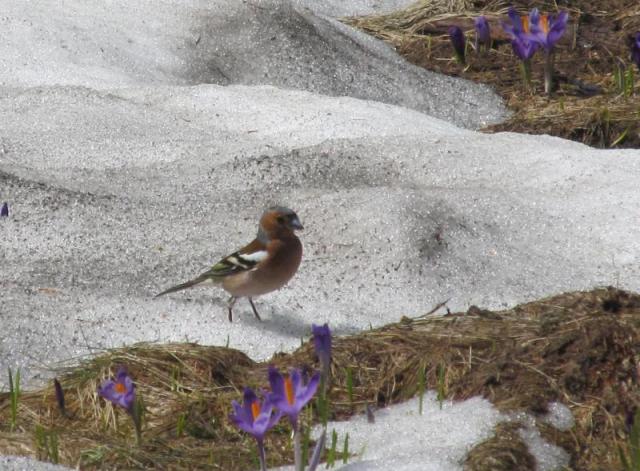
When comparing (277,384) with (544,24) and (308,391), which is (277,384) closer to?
(308,391)

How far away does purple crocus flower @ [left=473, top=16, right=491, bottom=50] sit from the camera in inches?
353

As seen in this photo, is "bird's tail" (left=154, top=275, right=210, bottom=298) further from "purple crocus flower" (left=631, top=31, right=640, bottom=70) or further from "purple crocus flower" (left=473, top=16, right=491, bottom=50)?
"purple crocus flower" (left=473, top=16, right=491, bottom=50)

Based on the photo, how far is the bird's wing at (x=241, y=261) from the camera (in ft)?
16.5

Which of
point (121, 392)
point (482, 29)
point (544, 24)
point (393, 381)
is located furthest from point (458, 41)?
point (121, 392)

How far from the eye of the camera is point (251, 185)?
21.6 ft

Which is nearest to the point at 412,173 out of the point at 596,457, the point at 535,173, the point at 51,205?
Answer: the point at 535,173

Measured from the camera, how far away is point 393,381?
4219 millimetres

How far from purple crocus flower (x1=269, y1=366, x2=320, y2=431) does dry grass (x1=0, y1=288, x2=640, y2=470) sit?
0.51 m

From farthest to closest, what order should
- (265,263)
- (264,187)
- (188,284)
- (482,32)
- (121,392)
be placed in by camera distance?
(482,32)
(264,187)
(188,284)
(265,263)
(121,392)

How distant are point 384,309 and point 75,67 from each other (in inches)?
157

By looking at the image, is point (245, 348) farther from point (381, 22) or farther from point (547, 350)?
point (381, 22)

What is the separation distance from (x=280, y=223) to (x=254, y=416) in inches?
76.6

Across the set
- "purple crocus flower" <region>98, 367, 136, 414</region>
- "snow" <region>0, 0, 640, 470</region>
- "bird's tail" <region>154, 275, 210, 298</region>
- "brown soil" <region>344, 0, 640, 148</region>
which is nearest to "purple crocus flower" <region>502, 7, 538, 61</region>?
"brown soil" <region>344, 0, 640, 148</region>

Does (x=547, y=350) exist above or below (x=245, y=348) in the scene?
above
